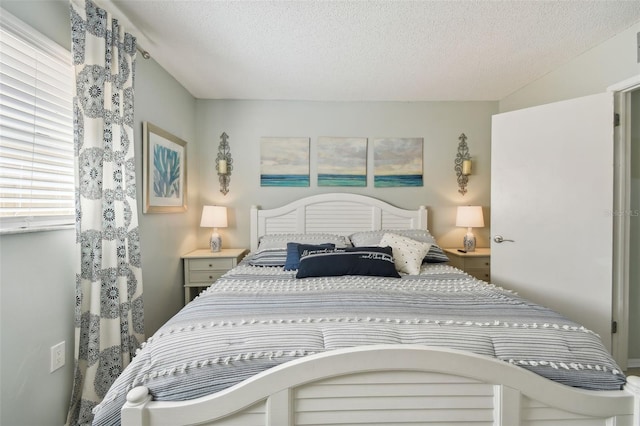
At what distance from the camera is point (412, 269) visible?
6.89 feet

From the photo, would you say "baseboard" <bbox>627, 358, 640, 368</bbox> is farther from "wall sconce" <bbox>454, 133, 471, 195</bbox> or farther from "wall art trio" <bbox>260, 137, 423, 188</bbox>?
"wall art trio" <bbox>260, 137, 423, 188</bbox>

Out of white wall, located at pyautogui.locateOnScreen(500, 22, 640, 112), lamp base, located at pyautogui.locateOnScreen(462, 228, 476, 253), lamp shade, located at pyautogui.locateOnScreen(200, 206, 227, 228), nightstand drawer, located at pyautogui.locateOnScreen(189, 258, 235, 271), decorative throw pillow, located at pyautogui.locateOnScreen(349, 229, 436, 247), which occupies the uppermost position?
white wall, located at pyautogui.locateOnScreen(500, 22, 640, 112)

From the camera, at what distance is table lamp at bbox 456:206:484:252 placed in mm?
2969

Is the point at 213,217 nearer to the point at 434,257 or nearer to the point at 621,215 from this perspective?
the point at 434,257

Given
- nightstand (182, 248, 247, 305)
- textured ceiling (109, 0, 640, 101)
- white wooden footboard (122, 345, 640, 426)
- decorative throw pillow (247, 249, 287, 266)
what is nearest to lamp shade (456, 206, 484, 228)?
textured ceiling (109, 0, 640, 101)

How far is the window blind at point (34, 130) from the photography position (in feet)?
4.00

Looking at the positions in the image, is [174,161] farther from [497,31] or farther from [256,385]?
[497,31]

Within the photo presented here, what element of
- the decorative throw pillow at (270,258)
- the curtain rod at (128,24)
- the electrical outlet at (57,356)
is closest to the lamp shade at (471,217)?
the decorative throw pillow at (270,258)

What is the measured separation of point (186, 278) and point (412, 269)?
82.0 inches

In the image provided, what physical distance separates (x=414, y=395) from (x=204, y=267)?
7.54 ft

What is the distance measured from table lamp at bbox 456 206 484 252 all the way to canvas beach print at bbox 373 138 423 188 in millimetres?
647

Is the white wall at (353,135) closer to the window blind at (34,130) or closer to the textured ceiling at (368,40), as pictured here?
the textured ceiling at (368,40)

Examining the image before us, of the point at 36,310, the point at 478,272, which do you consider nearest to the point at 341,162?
the point at 478,272

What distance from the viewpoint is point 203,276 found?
2.76m
